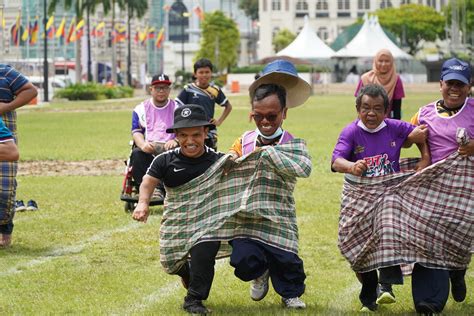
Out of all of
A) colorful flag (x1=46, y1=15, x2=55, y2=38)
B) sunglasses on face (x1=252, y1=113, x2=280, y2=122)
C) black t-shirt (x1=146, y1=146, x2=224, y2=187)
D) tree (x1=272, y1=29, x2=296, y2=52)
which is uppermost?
tree (x1=272, y1=29, x2=296, y2=52)

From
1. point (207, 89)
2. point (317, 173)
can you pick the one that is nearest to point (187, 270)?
Result: point (207, 89)

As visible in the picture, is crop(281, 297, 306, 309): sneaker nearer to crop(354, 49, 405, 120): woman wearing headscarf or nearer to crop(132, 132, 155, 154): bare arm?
crop(354, 49, 405, 120): woman wearing headscarf

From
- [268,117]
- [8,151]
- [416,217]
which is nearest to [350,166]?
[416,217]

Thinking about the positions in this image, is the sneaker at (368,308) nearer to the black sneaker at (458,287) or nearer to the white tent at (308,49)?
the black sneaker at (458,287)

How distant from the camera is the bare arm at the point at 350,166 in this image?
25.7 ft

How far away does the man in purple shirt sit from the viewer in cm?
807

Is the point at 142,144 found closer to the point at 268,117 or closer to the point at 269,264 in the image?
the point at 268,117

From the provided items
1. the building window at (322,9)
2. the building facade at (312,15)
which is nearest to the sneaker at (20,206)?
the building facade at (312,15)

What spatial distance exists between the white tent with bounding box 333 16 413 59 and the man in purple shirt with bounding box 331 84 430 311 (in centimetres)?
8591

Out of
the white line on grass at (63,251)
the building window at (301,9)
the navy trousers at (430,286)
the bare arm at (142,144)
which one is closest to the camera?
the navy trousers at (430,286)

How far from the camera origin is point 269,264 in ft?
26.6

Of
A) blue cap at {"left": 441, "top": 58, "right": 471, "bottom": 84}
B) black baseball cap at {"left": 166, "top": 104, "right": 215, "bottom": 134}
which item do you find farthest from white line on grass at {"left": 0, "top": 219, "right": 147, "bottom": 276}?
blue cap at {"left": 441, "top": 58, "right": 471, "bottom": 84}

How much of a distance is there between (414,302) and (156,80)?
6.17 meters

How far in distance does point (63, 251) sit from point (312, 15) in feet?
543
